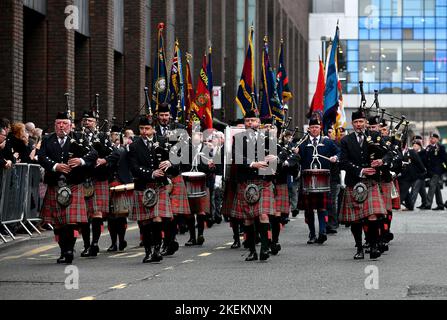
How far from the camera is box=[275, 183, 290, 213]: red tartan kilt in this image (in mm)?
17141

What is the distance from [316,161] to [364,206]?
3.27 metres

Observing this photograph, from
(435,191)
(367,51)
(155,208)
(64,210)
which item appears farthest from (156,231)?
(367,51)

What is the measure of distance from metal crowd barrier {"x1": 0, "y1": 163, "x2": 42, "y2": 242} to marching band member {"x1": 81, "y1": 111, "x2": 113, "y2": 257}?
5.67 feet

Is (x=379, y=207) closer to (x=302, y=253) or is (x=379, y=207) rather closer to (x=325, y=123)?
(x=302, y=253)

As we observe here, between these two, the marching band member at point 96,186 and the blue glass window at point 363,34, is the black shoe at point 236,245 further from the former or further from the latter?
the blue glass window at point 363,34

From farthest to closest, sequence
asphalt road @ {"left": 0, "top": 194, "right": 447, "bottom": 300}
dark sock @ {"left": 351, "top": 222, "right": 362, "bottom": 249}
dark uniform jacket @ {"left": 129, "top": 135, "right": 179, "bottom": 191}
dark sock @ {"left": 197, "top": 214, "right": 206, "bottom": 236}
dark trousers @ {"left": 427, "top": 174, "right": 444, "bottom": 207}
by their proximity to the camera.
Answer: dark trousers @ {"left": 427, "top": 174, "right": 444, "bottom": 207} → dark sock @ {"left": 197, "top": 214, "right": 206, "bottom": 236} → dark sock @ {"left": 351, "top": 222, "right": 362, "bottom": 249} → dark uniform jacket @ {"left": 129, "top": 135, "right": 179, "bottom": 191} → asphalt road @ {"left": 0, "top": 194, "right": 447, "bottom": 300}

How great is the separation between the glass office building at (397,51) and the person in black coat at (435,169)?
5627cm

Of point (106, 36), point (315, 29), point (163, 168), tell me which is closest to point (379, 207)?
point (163, 168)

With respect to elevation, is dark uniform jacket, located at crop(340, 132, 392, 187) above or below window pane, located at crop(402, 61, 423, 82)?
below

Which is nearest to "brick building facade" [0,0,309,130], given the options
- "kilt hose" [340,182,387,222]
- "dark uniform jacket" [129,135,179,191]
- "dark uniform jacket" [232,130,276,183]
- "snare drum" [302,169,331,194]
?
"snare drum" [302,169,331,194]

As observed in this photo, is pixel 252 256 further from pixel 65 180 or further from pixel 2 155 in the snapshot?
pixel 2 155

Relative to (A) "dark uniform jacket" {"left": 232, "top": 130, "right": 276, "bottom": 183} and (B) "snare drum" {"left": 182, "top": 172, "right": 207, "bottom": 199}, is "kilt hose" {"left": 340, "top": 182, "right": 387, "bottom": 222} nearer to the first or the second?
(A) "dark uniform jacket" {"left": 232, "top": 130, "right": 276, "bottom": 183}
